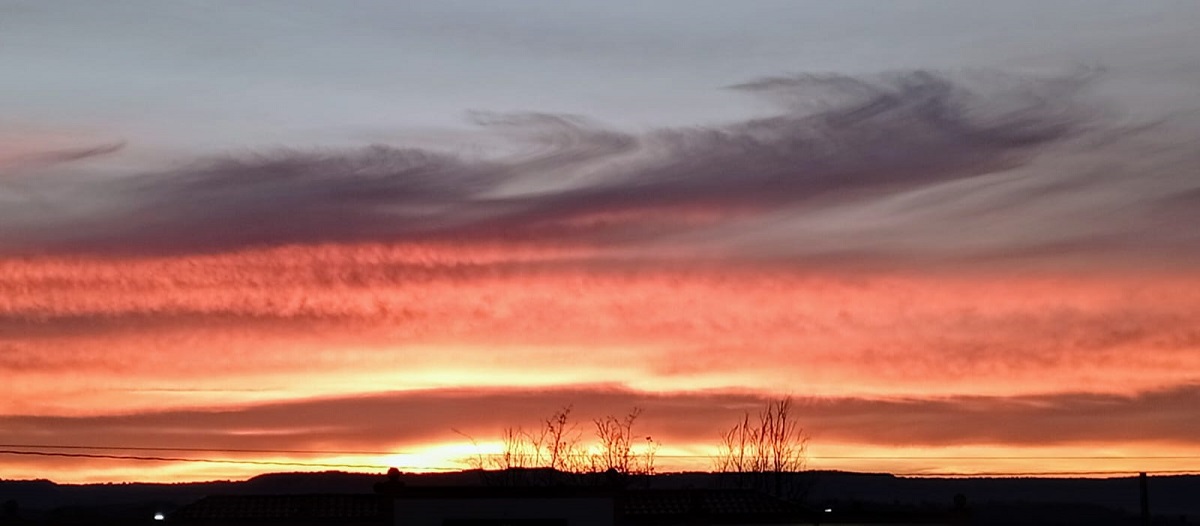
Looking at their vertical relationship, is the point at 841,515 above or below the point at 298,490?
below

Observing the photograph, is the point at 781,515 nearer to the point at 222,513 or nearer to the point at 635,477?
the point at 222,513

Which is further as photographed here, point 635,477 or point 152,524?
point 635,477

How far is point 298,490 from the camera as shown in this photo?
196 meters

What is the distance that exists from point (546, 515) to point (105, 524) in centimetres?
1719

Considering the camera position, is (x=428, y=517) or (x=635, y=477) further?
(x=635, y=477)

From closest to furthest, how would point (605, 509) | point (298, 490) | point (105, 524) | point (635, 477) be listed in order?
point (605, 509) < point (105, 524) < point (635, 477) < point (298, 490)

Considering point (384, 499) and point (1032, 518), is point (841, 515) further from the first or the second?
point (1032, 518)

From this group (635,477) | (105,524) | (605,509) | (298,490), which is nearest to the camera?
(605,509)

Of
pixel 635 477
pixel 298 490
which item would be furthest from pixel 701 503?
pixel 298 490

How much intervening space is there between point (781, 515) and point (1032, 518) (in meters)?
152

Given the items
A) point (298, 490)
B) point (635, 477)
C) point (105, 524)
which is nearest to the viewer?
point (105, 524)

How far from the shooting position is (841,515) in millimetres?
55250

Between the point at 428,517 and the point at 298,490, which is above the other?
the point at 298,490

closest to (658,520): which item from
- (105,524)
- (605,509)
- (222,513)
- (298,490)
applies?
(605,509)
